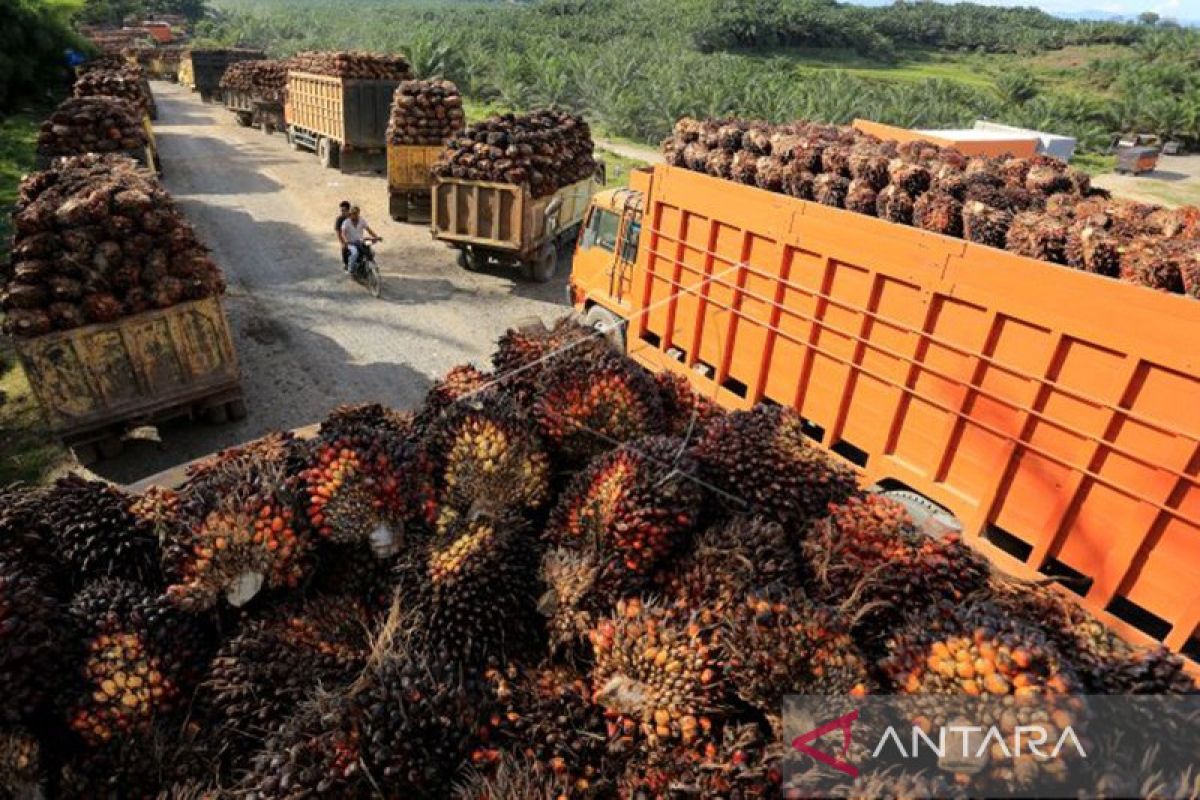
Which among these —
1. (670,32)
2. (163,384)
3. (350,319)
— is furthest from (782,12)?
(163,384)

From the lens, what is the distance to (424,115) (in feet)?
60.8

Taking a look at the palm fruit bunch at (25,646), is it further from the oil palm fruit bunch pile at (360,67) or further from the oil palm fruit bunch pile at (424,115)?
the oil palm fruit bunch pile at (360,67)

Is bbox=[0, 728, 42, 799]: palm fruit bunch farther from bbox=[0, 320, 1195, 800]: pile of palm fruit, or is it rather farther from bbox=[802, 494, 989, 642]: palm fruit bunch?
bbox=[802, 494, 989, 642]: palm fruit bunch

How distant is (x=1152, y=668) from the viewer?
2.40 meters

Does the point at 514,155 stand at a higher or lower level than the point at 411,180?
higher

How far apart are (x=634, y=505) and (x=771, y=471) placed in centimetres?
79

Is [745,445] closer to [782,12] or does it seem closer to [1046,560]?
[1046,560]

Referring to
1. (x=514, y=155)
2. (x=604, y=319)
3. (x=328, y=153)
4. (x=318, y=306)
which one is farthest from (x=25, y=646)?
(x=328, y=153)

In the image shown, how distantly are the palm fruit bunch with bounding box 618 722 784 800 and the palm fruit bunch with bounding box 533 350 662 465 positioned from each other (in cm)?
169

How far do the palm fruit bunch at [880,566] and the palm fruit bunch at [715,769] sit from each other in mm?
645

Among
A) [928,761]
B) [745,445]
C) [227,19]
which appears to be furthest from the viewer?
[227,19]

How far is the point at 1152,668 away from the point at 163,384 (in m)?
9.34

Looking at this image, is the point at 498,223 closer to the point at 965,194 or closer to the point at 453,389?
the point at 965,194

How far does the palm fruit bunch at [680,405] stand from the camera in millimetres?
4305
